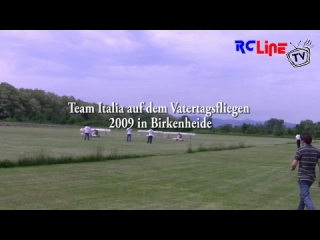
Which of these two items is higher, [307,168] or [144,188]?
[307,168]

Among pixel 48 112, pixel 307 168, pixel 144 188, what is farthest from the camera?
pixel 48 112

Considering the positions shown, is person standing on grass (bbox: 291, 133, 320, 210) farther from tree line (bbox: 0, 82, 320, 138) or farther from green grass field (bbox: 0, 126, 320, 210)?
tree line (bbox: 0, 82, 320, 138)

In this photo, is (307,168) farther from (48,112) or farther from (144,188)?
(48,112)

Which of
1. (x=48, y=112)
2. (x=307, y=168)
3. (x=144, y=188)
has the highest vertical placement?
(x=48, y=112)

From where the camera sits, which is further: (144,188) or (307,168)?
(144,188)

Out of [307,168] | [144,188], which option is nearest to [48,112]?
[144,188]

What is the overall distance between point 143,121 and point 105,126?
12614 mm

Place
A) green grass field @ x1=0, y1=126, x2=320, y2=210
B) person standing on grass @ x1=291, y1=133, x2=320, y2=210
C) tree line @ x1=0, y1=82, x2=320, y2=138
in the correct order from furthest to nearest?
tree line @ x1=0, y1=82, x2=320, y2=138 < green grass field @ x1=0, y1=126, x2=320, y2=210 < person standing on grass @ x1=291, y1=133, x2=320, y2=210

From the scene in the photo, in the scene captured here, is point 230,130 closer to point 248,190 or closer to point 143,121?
point 143,121

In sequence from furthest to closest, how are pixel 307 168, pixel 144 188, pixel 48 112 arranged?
pixel 48 112, pixel 144 188, pixel 307 168

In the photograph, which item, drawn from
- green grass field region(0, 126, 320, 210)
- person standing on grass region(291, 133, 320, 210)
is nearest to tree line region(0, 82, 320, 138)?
green grass field region(0, 126, 320, 210)

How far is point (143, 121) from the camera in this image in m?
51.4

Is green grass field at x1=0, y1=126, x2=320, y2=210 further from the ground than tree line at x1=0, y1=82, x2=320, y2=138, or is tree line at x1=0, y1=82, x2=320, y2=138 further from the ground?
tree line at x1=0, y1=82, x2=320, y2=138
